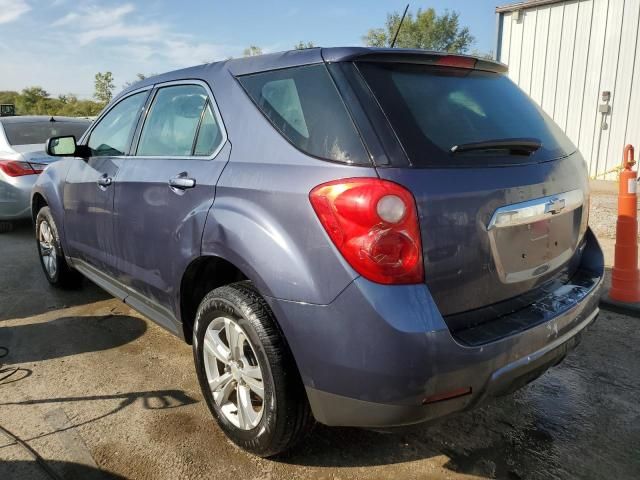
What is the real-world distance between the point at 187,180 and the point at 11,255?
4498 millimetres

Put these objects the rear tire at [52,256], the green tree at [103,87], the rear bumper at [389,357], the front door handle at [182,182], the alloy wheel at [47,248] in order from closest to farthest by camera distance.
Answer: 1. the rear bumper at [389,357]
2. the front door handle at [182,182]
3. the rear tire at [52,256]
4. the alloy wheel at [47,248]
5. the green tree at [103,87]

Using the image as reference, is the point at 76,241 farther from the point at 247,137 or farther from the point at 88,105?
the point at 88,105

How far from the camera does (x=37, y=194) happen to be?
4.73 m

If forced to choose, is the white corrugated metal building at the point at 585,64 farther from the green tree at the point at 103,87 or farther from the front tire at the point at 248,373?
the green tree at the point at 103,87

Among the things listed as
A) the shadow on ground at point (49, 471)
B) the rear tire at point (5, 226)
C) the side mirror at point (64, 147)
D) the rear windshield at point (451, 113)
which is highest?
the rear windshield at point (451, 113)

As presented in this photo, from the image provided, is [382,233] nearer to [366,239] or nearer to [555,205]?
[366,239]

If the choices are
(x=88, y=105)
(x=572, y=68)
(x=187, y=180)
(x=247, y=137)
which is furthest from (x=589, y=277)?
(x=88, y=105)

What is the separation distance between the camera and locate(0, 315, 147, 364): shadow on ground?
11.5 feet

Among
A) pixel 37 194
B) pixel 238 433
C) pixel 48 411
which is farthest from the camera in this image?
pixel 37 194

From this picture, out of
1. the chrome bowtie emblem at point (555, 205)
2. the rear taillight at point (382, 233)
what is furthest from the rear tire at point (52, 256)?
the chrome bowtie emblem at point (555, 205)

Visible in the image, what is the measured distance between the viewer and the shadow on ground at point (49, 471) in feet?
7.42

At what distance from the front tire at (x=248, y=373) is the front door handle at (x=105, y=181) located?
1.34 meters

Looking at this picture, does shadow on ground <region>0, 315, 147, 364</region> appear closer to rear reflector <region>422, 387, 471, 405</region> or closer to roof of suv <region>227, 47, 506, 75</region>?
roof of suv <region>227, 47, 506, 75</region>

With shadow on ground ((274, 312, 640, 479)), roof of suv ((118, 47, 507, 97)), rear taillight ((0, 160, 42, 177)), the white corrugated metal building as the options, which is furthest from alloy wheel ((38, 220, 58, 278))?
the white corrugated metal building
